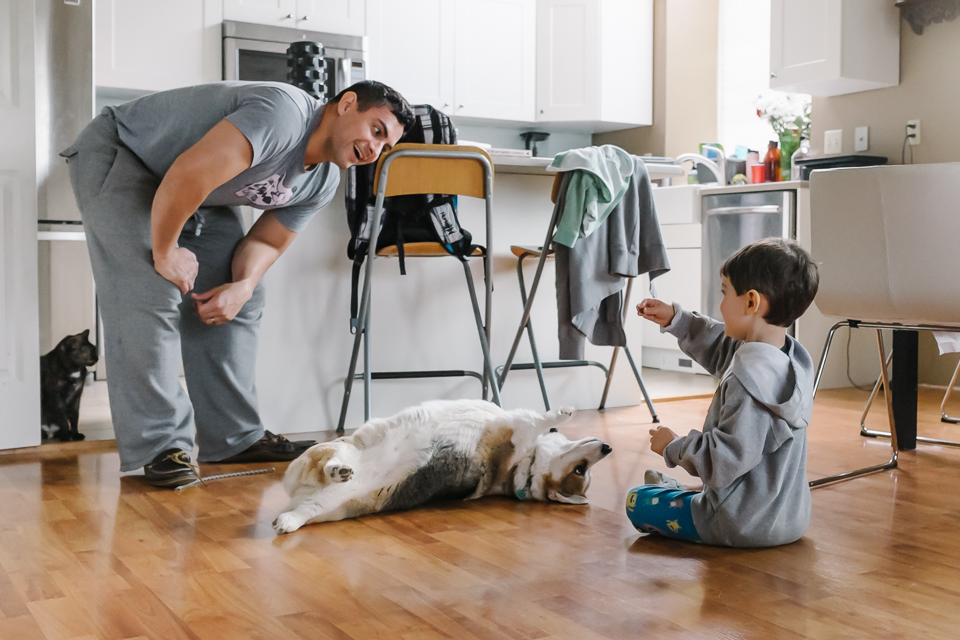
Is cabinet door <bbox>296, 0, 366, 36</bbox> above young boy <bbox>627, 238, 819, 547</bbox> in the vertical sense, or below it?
above

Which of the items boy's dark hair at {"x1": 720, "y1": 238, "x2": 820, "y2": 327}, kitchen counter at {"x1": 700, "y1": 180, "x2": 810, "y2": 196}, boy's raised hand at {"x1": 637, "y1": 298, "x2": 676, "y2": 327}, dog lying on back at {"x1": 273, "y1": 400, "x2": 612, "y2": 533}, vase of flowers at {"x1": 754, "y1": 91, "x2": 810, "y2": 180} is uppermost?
vase of flowers at {"x1": 754, "y1": 91, "x2": 810, "y2": 180}

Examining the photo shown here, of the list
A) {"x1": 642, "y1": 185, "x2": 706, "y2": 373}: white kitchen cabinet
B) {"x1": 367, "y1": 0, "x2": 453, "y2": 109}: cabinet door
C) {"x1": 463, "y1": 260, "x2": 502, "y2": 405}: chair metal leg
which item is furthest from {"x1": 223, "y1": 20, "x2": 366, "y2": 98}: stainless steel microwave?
{"x1": 463, "y1": 260, "x2": 502, "y2": 405}: chair metal leg

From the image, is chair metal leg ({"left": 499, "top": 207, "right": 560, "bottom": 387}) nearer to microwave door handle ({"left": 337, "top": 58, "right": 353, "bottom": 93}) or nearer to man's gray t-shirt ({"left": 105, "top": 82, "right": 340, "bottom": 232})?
man's gray t-shirt ({"left": 105, "top": 82, "right": 340, "bottom": 232})

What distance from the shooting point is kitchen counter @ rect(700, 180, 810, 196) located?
397cm

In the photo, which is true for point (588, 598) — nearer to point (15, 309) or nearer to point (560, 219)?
point (560, 219)

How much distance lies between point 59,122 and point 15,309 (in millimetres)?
558

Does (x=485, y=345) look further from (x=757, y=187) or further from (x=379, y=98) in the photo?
(x=757, y=187)

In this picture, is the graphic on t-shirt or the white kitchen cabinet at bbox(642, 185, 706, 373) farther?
the white kitchen cabinet at bbox(642, 185, 706, 373)

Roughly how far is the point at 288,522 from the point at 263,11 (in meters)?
3.75

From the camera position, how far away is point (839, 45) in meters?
3.99

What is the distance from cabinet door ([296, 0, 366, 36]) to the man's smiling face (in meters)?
3.10

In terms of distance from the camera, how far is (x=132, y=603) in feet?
4.19

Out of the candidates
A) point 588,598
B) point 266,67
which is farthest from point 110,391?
point 266,67

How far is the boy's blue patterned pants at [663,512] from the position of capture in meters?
1.63
